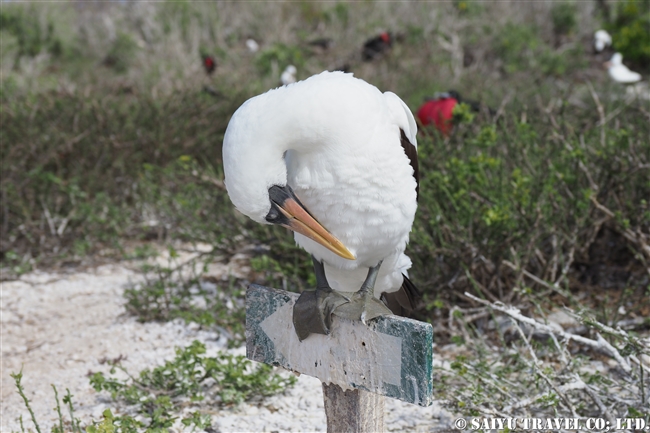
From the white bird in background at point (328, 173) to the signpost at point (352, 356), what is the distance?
2.3 inches

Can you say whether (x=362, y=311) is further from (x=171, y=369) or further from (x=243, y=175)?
(x=171, y=369)

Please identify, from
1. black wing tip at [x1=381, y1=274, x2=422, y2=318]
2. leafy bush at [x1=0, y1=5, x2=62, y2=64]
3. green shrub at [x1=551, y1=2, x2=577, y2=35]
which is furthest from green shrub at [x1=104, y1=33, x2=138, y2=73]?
black wing tip at [x1=381, y1=274, x2=422, y2=318]

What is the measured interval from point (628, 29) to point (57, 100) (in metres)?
8.29

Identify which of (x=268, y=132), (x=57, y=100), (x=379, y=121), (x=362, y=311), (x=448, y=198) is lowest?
(x=362, y=311)

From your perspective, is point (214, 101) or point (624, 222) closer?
point (624, 222)

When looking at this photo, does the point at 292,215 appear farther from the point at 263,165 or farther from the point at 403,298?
the point at 403,298

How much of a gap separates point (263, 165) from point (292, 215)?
0.15m

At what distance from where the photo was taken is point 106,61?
37.6ft

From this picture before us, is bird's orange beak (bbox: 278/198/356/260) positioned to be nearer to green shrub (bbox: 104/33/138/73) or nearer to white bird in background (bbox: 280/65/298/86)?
white bird in background (bbox: 280/65/298/86)

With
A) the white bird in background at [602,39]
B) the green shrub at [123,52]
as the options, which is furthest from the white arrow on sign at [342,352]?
the white bird in background at [602,39]

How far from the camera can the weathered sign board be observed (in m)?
1.70

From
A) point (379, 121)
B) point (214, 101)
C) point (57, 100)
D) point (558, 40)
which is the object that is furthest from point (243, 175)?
point (558, 40)

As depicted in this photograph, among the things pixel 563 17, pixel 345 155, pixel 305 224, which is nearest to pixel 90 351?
Result: pixel 305 224

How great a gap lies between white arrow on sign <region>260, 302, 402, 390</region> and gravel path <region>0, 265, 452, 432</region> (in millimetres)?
688
